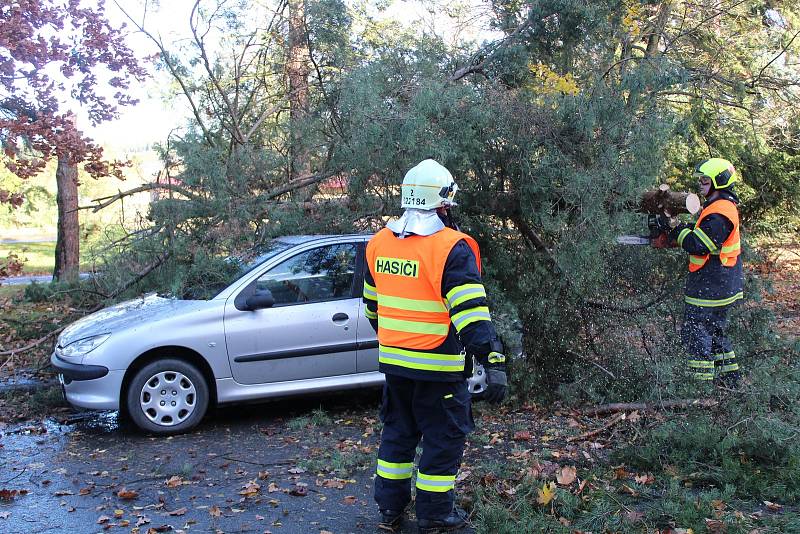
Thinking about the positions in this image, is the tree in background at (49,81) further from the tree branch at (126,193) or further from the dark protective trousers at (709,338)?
the dark protective trousers at (709,338)

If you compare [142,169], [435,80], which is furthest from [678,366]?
[142,169]

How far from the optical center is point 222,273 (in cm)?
682

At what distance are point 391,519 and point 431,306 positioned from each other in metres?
1.26

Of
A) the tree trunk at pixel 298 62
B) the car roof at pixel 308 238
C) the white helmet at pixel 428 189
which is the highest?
the tree trunk at pixel 298 62

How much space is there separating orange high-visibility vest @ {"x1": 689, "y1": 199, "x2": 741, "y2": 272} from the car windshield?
11.8 feet

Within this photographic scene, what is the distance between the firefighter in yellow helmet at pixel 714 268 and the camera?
20.8 ft

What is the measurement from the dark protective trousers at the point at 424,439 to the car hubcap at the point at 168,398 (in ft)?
8.46

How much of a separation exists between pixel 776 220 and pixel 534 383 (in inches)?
343

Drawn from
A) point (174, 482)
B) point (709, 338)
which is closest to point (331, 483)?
point (174, 482)

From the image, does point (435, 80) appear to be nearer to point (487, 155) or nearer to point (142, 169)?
point (487, 155)

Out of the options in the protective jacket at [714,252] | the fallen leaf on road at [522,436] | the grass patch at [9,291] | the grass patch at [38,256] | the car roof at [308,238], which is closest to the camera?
the fallen leaf on road at [522,436]

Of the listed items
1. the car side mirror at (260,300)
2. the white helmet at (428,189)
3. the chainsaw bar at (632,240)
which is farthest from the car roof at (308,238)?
the white helmet at (428,189)

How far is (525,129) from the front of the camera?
6684mm

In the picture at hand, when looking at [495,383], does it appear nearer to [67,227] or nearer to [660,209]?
[660,209]
